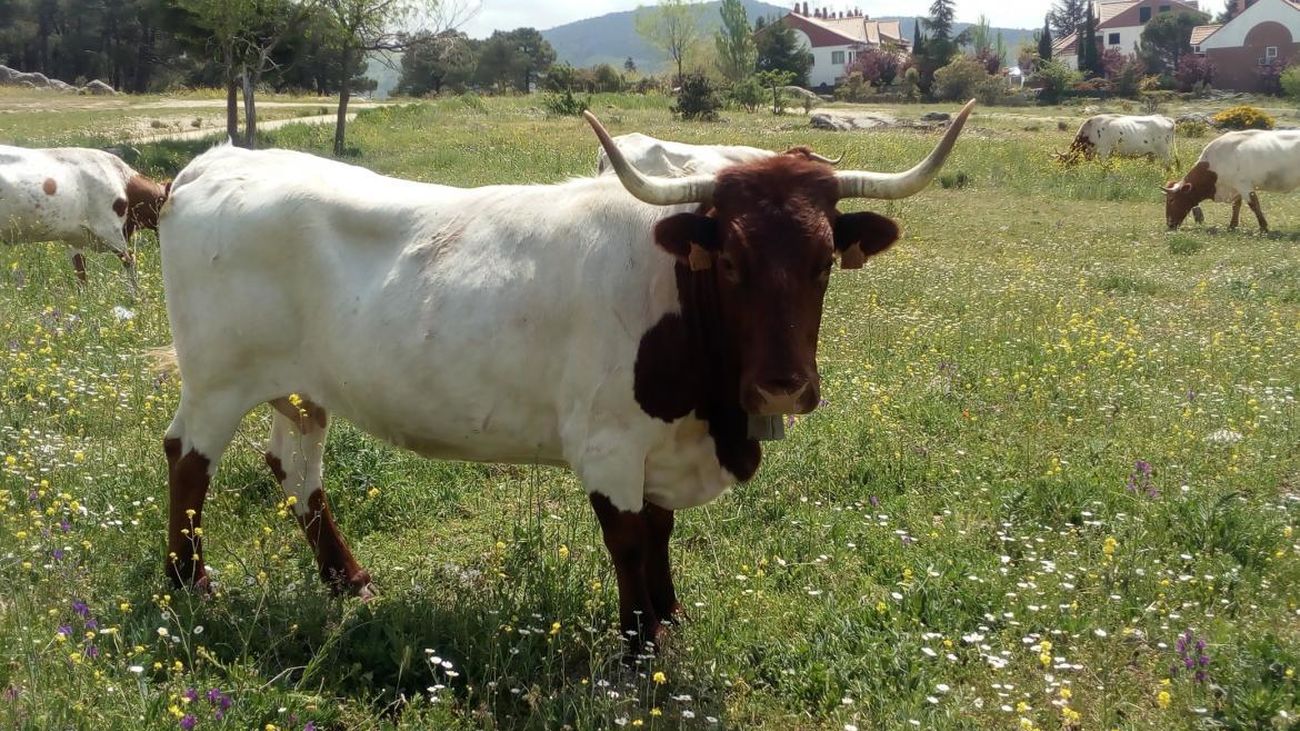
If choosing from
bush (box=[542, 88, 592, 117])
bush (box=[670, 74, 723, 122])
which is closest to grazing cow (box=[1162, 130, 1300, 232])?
bush (box=[542, 88, 592, 117])

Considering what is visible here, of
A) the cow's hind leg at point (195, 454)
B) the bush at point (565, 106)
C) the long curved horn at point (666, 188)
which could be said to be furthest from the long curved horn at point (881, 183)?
the bush at point (565, 106)

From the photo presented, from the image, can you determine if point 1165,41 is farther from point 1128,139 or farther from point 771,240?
point 771,240

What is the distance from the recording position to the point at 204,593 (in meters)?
5.12

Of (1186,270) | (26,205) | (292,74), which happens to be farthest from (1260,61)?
(26,205)

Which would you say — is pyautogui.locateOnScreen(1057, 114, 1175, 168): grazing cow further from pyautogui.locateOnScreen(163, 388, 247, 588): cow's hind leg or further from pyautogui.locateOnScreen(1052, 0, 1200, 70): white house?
pyautogui.locateOnScreen(1052, 0, 1200, 70): white house

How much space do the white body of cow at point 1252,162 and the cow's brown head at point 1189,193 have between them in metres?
0.15

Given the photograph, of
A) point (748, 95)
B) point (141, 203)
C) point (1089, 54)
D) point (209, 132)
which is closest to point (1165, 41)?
point (1089, 54)

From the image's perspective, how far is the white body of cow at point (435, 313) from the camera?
4.57 meters

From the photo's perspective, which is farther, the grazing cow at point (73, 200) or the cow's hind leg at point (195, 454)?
the grazing cow at point (73, 200)

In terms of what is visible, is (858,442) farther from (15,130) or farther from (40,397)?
(15,130)

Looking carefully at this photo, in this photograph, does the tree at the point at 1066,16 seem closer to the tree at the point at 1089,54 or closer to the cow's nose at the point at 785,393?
the tree at the point at 1089,54

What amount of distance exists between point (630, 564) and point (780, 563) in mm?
1115

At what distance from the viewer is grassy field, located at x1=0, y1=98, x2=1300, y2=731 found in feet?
13.6

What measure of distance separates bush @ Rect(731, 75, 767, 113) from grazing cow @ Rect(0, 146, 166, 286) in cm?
4482
